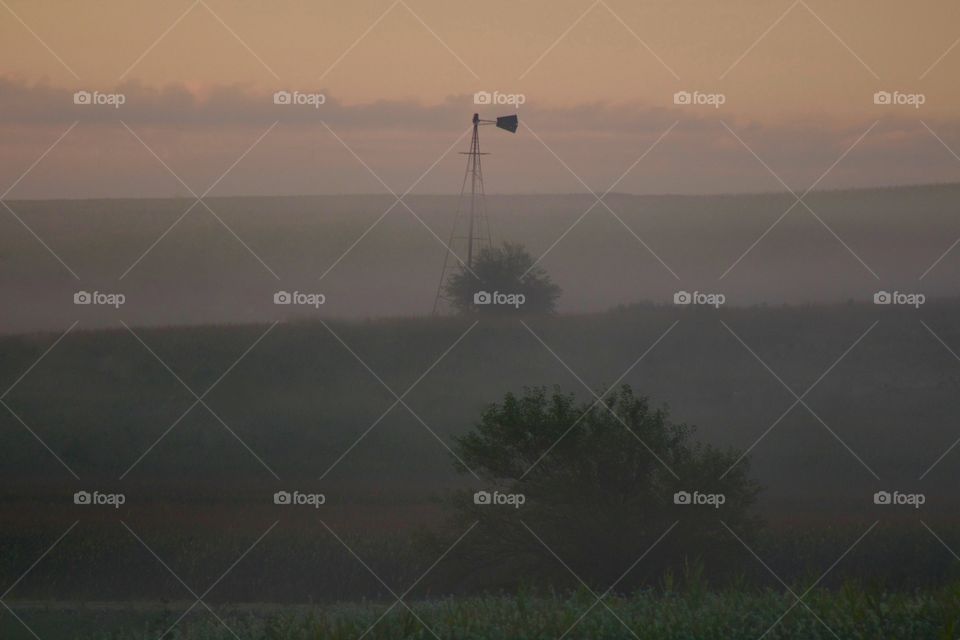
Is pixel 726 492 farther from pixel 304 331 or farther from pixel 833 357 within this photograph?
pixel 304 331

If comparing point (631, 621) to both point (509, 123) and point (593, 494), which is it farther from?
point (509, 123)

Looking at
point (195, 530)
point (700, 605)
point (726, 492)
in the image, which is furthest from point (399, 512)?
point (700, 605)

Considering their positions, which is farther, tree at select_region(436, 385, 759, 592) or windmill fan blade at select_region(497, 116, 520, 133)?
windmill fan blade at select_region(497, 116, 520, 133)

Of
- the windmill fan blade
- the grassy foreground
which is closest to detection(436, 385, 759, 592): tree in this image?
the grassy foreground

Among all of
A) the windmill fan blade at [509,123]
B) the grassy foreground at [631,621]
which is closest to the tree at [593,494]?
the grassy foreground at [631,621]

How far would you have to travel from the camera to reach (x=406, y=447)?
982 inches

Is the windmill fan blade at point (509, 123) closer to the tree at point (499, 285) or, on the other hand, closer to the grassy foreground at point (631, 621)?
the tree at point (499, 285)

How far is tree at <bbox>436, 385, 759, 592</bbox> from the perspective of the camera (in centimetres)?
1894

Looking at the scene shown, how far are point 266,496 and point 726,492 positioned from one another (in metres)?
9.39

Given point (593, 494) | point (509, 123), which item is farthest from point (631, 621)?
point (509, 123)

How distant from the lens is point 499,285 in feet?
81.0

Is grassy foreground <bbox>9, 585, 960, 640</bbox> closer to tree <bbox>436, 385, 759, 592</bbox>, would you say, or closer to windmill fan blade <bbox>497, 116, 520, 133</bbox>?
tree <bbox>436, 385, 759, 592</bbox>

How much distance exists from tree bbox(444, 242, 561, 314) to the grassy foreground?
30.4ft

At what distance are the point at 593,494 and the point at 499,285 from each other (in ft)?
22.5
